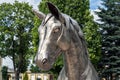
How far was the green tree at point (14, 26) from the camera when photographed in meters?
51.8

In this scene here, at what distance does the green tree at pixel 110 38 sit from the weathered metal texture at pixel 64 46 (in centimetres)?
3226

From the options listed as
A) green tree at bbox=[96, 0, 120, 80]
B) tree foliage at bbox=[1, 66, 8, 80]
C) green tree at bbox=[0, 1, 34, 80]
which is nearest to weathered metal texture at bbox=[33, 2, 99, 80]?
green tree at bbox=[96, 0, 120, 80]

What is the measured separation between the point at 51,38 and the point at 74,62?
436 millimetres

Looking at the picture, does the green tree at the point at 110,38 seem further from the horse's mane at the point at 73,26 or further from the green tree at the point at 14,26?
the horse's mane at the point at 73,26

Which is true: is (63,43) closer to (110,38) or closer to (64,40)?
(64,40)

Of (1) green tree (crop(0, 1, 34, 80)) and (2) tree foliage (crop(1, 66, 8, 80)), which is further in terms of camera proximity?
(2) tree foliage (crop(1, 66, 8, 80))

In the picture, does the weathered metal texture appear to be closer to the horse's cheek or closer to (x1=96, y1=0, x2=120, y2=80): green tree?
the horse's cheek

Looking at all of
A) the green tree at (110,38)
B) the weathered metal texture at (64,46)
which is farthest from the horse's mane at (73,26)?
the green tree at (110,38)

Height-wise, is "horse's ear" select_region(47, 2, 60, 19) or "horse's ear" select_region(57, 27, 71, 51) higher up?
"horse's ear" select_region(47, 2, 60, 19)

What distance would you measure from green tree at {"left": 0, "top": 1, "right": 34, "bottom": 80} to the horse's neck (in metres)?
47.4

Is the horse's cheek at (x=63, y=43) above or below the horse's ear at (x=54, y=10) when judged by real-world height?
below

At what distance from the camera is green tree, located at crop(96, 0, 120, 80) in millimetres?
36875

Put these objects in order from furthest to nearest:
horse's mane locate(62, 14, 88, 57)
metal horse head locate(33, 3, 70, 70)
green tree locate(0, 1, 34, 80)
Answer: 1. green tree locate(0, 1, 34, 80)
2. horse's mane locate(62, 14, 88, 57)
3. metal horse head locate(33, 3, 70, 70)

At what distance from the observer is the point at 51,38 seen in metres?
3.79
